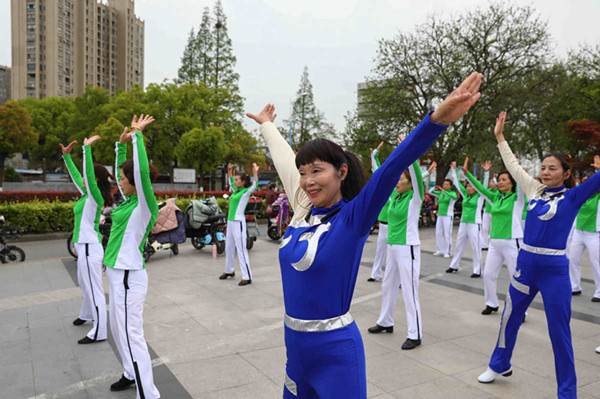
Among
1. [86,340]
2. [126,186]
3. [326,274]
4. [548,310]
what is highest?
[126,186]

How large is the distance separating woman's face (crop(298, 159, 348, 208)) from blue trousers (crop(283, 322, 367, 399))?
1.78 feet

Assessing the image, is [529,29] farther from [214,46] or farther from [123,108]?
[123,108]

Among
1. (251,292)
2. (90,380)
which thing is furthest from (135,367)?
(251,292)

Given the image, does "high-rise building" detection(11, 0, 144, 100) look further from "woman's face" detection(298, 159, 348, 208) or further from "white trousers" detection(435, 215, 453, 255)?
"woman's face" detection(298, 159, 348, 208)

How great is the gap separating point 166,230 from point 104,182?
4.71 m

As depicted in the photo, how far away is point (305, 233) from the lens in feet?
5.88

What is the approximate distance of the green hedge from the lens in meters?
12.2

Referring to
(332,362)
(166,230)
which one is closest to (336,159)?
(332,362)

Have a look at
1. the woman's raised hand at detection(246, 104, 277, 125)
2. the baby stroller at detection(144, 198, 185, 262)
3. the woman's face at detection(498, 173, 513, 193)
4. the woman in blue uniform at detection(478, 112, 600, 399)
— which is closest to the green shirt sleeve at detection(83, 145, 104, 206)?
the woman's raised hand at detection(246, 104, 277, 125)

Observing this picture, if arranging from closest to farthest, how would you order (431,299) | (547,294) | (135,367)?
(135,367), (547,294), (431,299)

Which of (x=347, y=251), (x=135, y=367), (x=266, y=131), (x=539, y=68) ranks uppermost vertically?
(x=539, y=68)

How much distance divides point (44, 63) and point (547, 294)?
10321cm

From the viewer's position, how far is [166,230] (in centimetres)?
958

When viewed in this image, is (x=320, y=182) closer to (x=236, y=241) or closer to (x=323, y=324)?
(x=323, y=324)
